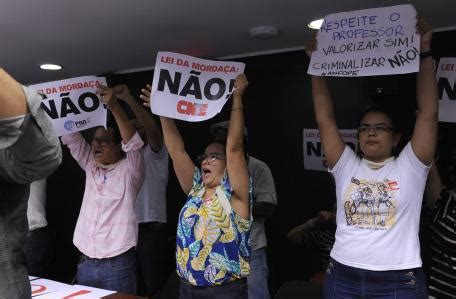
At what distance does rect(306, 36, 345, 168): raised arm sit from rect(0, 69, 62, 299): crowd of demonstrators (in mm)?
1465

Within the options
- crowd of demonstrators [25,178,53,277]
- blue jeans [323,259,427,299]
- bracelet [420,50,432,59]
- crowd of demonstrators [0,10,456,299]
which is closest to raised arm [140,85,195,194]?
crowd of demonstrators [0,10,456,299]

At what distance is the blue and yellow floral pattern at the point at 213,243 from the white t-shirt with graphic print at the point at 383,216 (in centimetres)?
44

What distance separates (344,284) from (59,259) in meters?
3.92

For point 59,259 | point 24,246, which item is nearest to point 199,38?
point 24,246

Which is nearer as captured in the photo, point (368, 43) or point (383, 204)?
point (383, 204)

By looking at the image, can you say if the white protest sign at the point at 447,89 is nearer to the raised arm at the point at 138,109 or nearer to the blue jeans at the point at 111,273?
the raised arm at the point at 138,109

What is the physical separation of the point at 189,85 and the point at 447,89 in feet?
4.40

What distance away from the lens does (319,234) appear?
3000 millimetres

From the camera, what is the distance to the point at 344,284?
189cm

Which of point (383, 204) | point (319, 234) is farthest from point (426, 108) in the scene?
point (319, 234)

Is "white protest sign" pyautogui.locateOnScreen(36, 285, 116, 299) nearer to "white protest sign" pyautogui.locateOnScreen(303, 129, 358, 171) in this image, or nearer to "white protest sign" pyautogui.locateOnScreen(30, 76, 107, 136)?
"white protest sign" pyautogui.locateOnScreen(30, 76, 107, 136)

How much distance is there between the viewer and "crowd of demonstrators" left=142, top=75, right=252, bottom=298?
196 cm

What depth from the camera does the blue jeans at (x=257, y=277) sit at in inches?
109

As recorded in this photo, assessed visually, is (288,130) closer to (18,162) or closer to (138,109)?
(138,109)
